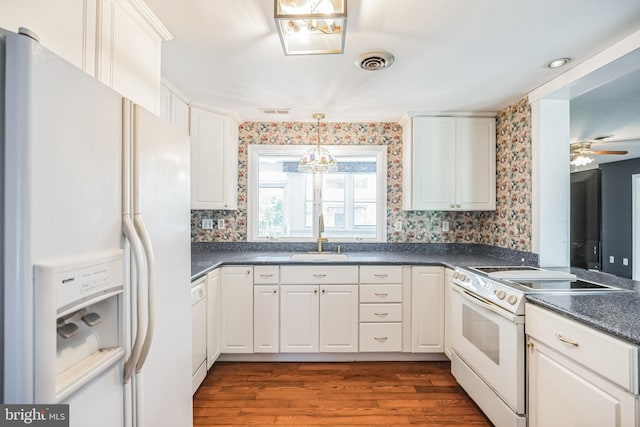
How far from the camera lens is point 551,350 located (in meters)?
1.39

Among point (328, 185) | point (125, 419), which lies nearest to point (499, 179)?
point (328, 185)

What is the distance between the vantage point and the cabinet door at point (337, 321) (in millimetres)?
2508

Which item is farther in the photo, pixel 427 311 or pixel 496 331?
pixel 427 311

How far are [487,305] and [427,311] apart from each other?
0.77 metres

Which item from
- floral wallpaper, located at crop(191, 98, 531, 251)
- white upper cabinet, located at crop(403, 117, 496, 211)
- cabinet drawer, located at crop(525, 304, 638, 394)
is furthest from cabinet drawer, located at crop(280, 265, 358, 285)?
cabinet drawer, located at crop(525, 304, 638, 394)

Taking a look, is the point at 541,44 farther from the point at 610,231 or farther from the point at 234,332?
the point at 610,231

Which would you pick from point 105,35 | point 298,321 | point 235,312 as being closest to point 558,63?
point 105,35

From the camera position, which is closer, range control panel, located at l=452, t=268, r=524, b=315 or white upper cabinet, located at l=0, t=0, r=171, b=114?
white upper cabinet, located at l=0, t=0, r=171, b=114

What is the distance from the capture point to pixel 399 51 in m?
1.78

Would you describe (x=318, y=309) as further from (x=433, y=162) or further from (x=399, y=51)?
(x=399, y=51)

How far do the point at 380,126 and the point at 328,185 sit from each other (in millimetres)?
842

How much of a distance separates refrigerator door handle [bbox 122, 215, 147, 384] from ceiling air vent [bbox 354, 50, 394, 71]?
160 centimetres

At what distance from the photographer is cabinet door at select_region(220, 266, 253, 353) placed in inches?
97.7

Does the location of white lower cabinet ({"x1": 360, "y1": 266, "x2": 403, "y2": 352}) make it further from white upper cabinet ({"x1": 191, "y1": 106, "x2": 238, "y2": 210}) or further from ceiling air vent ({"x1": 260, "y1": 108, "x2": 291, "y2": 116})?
ceiling air vent ({"x1": 260, "y1": 108, "x2": 291, "y2": 116})
